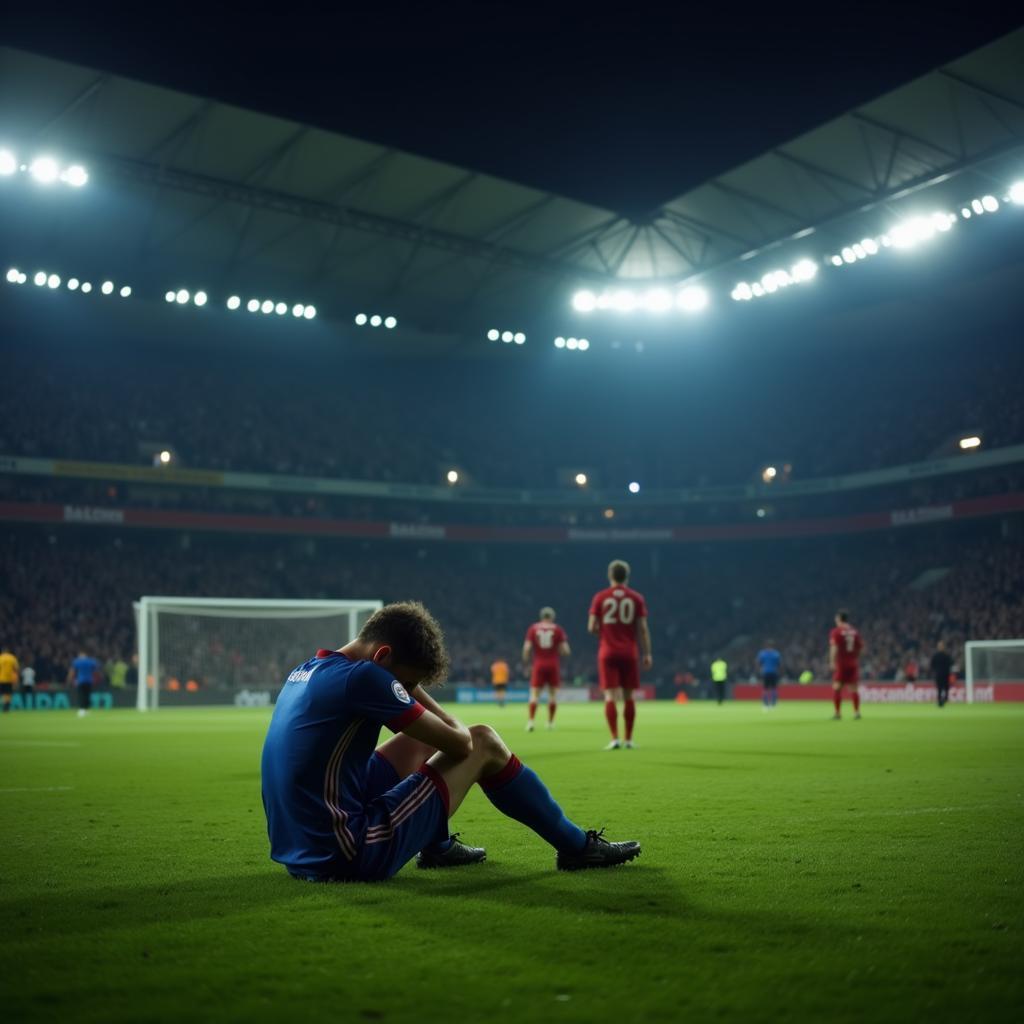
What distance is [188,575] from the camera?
46906mm

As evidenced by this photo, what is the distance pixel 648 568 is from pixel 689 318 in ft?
53.8

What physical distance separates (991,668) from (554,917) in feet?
117

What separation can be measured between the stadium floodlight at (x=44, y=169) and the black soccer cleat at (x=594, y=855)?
1054 inches

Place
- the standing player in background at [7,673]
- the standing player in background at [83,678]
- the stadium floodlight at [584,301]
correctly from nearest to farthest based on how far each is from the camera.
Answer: the standing player in background at [7,673]
the standing player in background at [83,678]
the stadium floodlight at [584,301]

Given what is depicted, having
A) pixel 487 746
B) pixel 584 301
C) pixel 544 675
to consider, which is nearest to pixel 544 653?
pixel 544 675

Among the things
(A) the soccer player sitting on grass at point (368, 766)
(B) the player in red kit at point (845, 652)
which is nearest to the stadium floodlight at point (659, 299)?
(B) the player in red kit at point (845, 652)

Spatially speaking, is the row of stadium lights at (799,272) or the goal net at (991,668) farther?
the goal net at (991,668)

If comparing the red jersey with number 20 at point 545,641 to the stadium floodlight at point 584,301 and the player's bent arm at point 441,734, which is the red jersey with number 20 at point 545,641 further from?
the stadium floodlight at point 584,301

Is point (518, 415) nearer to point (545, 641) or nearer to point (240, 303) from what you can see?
point (240, 303)

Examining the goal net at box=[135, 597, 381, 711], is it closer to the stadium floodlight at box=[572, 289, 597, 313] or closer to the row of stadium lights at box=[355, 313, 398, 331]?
the row of stadium lights at box=[355, 313, 398, 331]

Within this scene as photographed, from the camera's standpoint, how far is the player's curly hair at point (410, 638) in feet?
15.5

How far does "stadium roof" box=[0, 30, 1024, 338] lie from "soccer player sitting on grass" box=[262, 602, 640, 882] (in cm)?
2346

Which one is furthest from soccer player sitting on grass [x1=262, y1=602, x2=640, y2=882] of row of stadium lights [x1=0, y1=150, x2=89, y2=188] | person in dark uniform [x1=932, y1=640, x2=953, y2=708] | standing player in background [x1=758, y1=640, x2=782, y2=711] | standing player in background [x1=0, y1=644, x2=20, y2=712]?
standing player in background [x1=758, y1=640, x2=782, y2=711]

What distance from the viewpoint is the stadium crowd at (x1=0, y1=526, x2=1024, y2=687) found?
41656 mm
